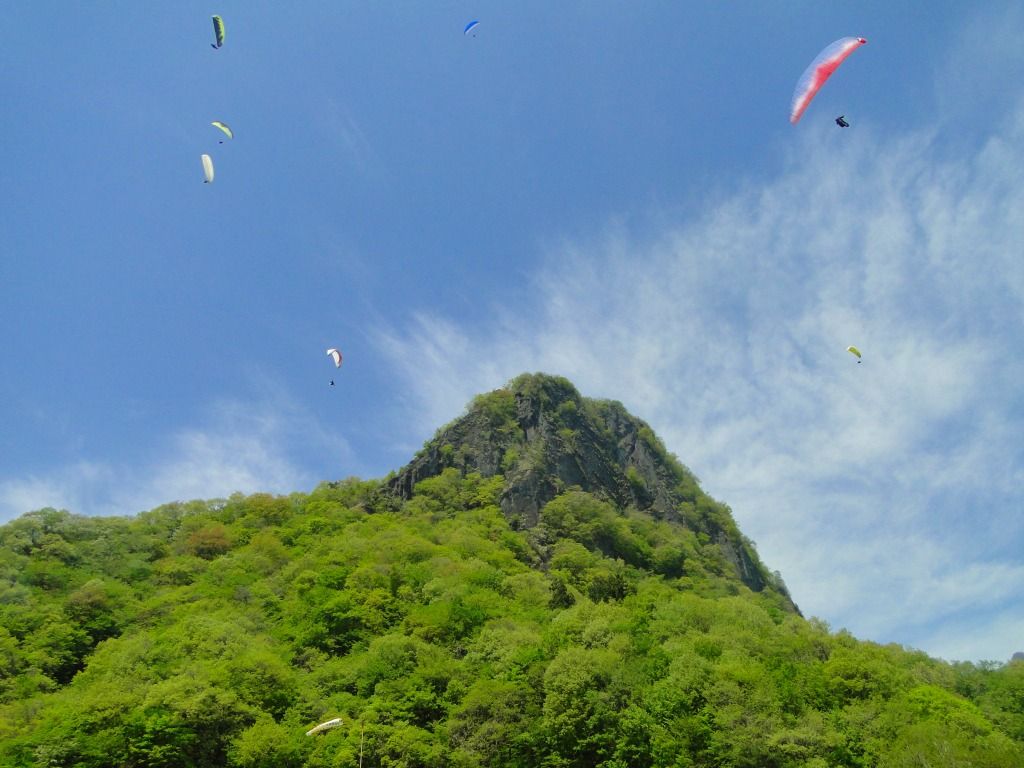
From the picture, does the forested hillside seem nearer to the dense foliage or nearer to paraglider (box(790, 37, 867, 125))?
the dense foliage

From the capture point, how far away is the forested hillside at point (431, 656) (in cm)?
3462

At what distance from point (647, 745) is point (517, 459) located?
57076 millimetres

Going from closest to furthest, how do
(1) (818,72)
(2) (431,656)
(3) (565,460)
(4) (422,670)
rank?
(1) (818,72), (4) (422,670), (2) (431,656), (3) (565,460)

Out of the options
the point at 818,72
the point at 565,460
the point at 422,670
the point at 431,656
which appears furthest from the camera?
the point at 565,460

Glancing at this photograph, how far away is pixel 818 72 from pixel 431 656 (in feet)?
126

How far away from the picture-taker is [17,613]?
2082 inches

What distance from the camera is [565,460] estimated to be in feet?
306

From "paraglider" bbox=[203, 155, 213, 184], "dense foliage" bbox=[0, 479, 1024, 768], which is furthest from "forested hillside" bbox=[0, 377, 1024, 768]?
"paraglider" bbox=[203, 155, 213, 184]

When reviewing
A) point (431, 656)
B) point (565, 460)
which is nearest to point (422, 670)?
point (431, 656)

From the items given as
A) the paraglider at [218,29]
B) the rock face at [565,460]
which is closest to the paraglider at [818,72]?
the paraglider at [218,29]

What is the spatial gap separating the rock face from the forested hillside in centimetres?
382

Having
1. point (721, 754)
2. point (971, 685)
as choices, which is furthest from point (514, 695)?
point (971, 685)

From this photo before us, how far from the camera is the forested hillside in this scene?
3462 cm

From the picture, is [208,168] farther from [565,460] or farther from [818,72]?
[565,460]
